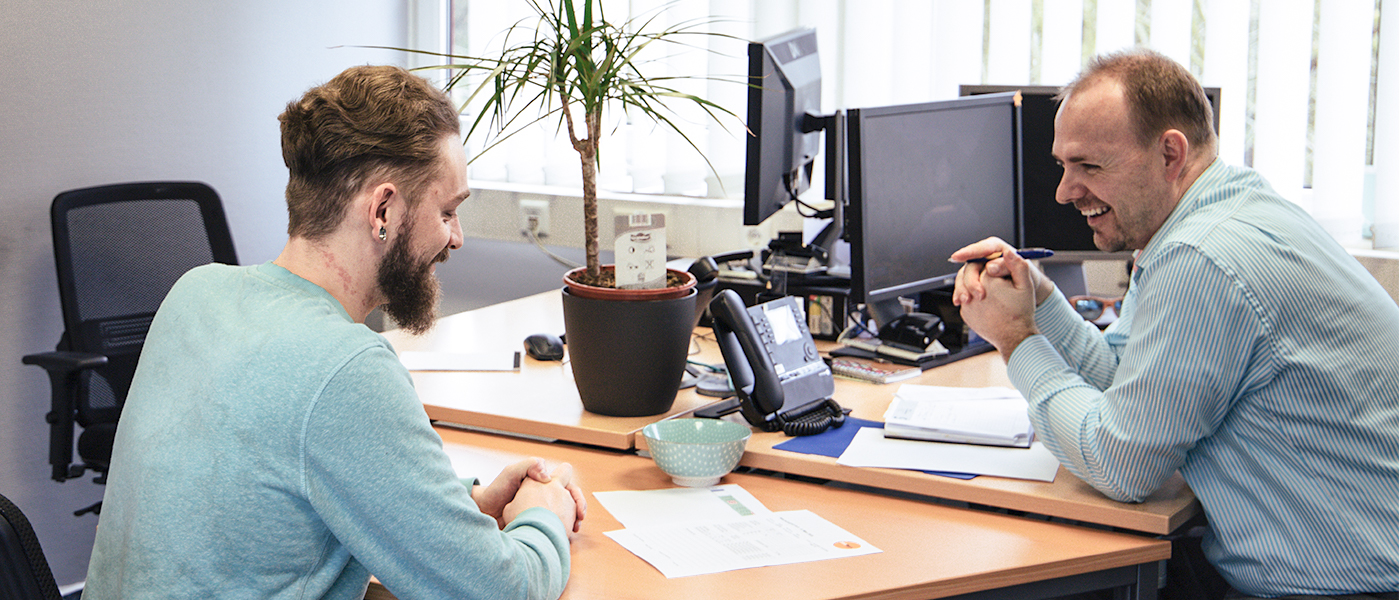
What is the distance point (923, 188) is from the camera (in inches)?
77.4

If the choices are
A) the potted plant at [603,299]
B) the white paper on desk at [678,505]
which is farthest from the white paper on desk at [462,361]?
the white paper on desk at [678,505]

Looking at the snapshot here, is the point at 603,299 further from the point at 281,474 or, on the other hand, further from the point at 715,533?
the point at 281,474

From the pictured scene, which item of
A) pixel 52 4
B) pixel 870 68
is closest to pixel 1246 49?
pixel 870 68

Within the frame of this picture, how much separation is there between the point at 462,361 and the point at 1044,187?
51.0 inches

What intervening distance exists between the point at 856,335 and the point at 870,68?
3.30 feet

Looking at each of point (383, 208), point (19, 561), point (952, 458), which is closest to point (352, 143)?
point (383, 208)

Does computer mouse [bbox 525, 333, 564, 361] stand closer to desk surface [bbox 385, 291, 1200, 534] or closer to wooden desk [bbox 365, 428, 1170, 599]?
desk surface [bbox 385, 291, 1200, 534]

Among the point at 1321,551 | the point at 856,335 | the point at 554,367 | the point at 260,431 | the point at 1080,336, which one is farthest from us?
the point at 856,335

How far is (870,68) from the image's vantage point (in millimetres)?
2900

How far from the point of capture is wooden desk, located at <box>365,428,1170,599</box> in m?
1.15

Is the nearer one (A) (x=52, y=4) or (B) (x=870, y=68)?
(A) (x=52, y=4)

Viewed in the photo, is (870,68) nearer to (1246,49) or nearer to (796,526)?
(1246,49)

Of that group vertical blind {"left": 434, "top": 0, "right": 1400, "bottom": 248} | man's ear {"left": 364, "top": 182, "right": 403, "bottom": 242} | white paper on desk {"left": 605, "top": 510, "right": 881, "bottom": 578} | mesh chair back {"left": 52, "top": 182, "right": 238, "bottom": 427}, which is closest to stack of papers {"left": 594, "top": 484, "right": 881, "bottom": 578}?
white paper on desk {"left": 605, "top": 510, "right": 881, "bottom": 578}

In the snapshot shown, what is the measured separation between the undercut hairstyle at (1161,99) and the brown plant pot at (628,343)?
26.2 inches
